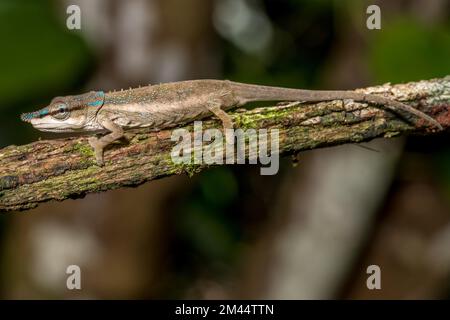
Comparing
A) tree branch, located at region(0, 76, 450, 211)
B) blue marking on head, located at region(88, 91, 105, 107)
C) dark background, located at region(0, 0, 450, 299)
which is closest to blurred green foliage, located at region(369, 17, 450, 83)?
dark background, located at region(0, 0, 450, 299)

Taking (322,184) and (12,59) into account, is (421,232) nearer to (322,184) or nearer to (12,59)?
(322,184)

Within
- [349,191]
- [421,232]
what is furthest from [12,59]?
[421,232]

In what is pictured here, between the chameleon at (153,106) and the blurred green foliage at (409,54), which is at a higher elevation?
the blurred green foliage at (409,54)

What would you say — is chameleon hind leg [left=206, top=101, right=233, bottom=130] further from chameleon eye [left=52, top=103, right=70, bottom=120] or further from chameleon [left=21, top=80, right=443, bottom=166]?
chameleon eye [left=52, top=103, right=70, bottom=120]

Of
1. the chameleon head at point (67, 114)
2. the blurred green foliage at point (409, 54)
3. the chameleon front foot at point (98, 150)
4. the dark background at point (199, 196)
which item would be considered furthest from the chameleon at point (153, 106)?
the dark background at point (199, 196)

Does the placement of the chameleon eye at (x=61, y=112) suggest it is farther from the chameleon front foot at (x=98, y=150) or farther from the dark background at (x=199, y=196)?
the dark background at (x=199, y=196)

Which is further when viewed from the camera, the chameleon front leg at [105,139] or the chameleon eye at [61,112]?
the chameleon eye at [61,112]
